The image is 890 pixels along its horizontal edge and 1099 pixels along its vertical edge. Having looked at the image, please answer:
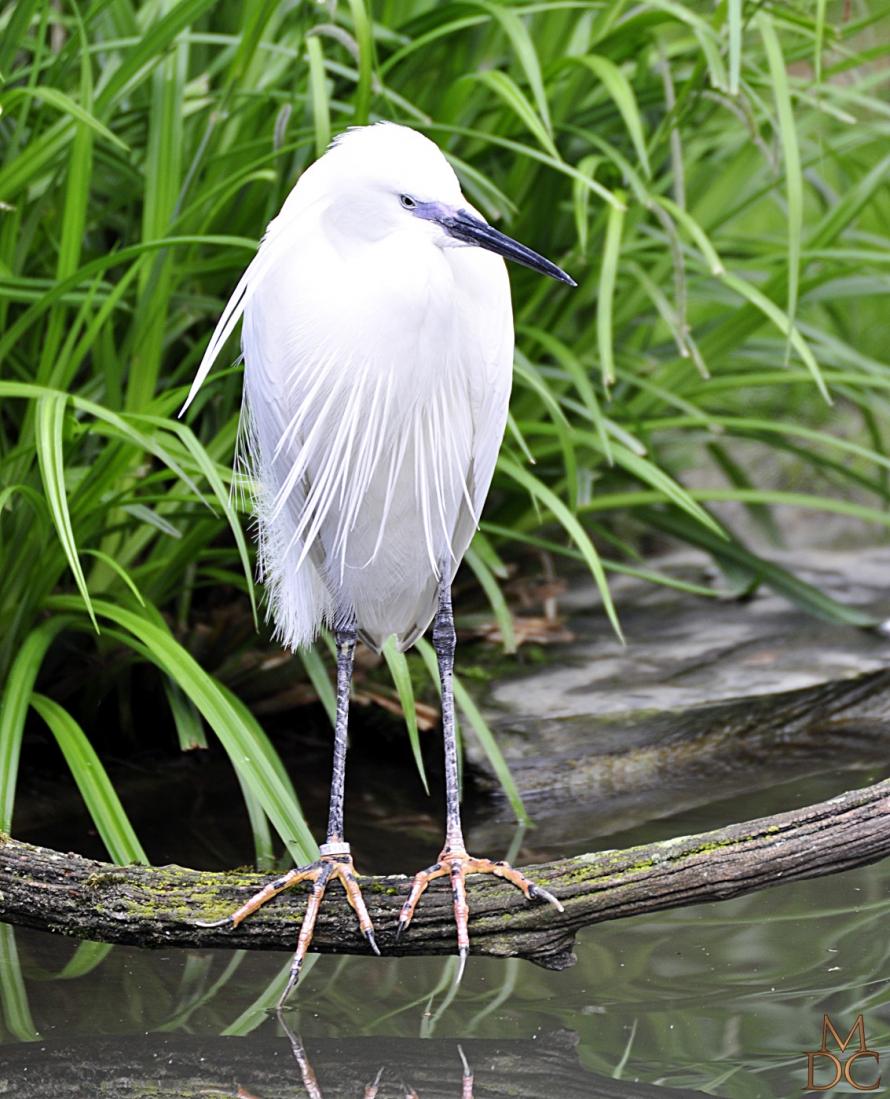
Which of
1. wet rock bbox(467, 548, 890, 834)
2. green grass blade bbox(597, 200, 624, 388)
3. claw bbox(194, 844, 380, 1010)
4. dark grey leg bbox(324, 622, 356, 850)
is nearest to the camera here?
claw bbox(194, 844, 380, 1010)

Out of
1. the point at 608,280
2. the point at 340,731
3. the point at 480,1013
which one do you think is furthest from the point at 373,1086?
the point at 608,280

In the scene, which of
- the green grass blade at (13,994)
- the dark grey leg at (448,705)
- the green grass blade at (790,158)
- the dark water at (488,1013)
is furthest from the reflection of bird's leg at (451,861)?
the green grass blade at (790,158)

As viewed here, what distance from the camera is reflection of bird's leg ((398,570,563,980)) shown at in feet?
5.19

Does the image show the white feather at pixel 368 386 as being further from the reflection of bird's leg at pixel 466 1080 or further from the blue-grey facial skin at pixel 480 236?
the reflection of bird's leg at pixel 466 1080

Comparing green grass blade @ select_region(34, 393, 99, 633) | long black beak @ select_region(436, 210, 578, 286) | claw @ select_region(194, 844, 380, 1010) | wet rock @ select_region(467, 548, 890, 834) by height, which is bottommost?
wet rock @ select_region(467, 548, 890, 834)

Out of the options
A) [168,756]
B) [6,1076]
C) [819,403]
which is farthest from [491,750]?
[819,403]

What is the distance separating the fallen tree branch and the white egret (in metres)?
0.03

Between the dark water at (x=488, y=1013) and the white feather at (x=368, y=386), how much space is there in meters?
0.50

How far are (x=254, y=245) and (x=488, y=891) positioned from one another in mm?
1006

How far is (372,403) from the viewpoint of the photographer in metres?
1.78

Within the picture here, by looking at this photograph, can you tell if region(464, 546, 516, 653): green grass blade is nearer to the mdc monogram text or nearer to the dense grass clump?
the dense grass clump

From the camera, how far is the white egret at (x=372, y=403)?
1625mm

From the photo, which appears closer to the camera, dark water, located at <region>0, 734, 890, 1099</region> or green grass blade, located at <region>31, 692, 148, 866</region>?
dark water, located at <region>0, 734, 890, 1099</region>

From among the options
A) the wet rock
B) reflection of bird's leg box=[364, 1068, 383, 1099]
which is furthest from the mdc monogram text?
the wet rock
